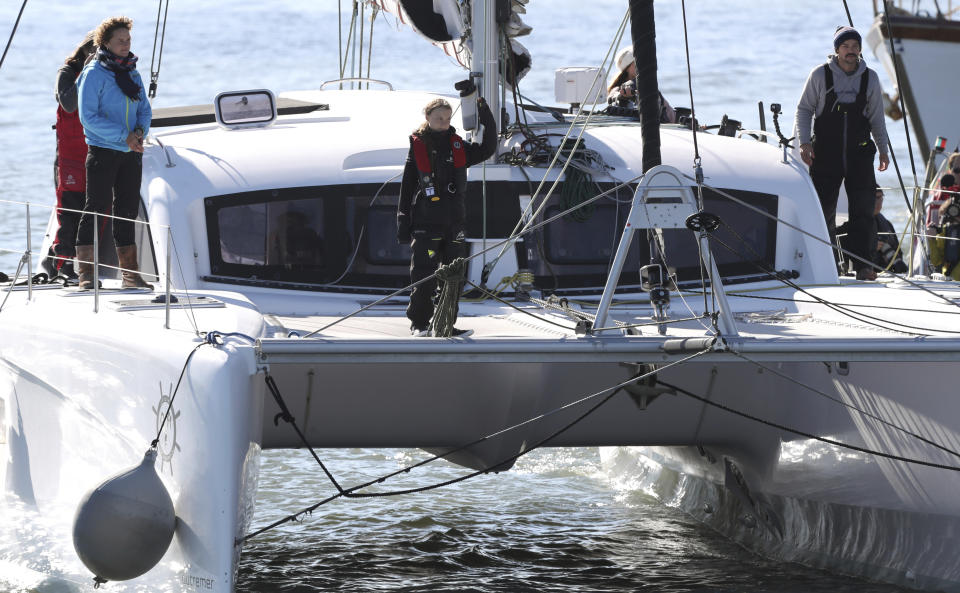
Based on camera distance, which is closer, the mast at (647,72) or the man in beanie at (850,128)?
the mast at (647,72)

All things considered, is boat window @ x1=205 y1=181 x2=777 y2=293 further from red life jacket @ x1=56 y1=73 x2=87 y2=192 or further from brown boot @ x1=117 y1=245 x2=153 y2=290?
red life jacket @ x1=56 y1=73 x2=87 y2=192

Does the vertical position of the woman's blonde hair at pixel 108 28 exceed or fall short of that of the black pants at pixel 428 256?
it exceeds it

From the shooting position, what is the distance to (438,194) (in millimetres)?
5941

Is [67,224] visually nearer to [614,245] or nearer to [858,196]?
[614,245]

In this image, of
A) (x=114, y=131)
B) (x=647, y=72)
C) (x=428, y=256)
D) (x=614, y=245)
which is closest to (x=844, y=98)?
(x=614, y=245)

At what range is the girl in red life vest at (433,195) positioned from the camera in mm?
5953

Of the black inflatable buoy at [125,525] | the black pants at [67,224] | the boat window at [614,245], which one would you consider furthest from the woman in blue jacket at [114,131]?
the boat window at [614,245]

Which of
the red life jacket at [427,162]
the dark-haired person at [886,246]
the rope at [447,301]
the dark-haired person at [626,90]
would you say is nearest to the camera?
the rope at [447,301]

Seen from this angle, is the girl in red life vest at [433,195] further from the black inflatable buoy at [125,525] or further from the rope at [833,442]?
the black inflatable buoy at [125,525]

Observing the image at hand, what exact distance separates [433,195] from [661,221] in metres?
1.19

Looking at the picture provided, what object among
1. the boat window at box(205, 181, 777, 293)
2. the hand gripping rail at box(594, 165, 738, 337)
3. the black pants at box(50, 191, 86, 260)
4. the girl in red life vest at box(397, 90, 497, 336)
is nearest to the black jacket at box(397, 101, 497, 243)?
the girl in red life vest at box(397, 90, 497, 336)

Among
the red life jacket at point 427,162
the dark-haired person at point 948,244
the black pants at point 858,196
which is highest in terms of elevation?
the red life jacket at point 427,162

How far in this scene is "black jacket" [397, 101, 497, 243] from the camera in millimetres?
5949

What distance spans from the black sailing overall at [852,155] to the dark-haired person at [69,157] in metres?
3.62
